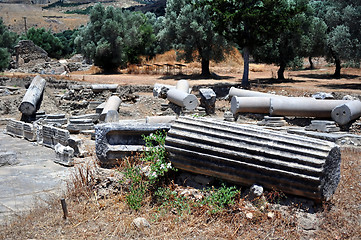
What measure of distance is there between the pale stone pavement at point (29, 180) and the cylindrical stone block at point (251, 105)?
714 cm

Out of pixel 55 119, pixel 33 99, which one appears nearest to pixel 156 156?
pixel 55 119

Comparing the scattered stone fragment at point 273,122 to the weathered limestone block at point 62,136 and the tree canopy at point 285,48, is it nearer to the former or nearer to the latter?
the weathered limestone block at point 62,136

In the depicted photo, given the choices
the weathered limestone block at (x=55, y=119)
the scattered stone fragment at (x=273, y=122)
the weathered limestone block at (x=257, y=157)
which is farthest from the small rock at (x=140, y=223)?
the weathered limestone block at (x=55, y=119)

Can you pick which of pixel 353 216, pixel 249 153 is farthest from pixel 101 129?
pixel 353 216

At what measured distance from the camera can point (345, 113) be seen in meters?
13.2

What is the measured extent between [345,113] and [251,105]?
11.0ft

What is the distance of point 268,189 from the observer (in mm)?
5102

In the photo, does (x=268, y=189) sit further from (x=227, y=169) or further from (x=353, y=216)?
(x=353, y=216)

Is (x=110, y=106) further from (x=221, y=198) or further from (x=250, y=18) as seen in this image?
(x=221, y=198)

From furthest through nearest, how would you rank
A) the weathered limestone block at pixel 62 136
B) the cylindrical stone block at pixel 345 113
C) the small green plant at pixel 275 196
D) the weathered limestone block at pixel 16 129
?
the weathered limestone block at pixel 16 129 → the cylindrical stone block at pixel 345 113 → the weathered limestone block at pixel 62 136 → the small green plant at pixel 275 196

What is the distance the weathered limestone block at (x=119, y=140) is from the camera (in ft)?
20.5

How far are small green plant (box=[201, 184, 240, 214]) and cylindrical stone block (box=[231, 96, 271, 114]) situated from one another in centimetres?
977

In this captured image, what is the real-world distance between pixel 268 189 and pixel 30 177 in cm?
549

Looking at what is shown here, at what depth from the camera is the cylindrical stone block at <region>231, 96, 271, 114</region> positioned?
14.6 meters
